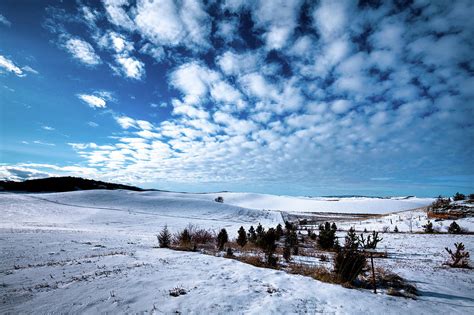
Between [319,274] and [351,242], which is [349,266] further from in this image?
[351,242]

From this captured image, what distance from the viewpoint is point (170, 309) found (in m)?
5.01

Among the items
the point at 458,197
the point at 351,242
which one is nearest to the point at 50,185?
the point at 351,242

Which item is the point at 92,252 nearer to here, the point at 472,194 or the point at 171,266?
the point at 171,266

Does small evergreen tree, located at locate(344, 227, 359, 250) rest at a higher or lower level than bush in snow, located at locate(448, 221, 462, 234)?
lower

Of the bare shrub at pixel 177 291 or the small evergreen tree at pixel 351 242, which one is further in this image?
the small evergreen tree at pixel 351 242

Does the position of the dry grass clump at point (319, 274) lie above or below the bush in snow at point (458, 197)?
below

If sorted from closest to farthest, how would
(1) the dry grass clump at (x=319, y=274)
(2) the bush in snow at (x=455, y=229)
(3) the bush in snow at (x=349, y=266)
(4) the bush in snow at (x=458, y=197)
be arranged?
1. (3) the bush in snow at (x=349, y=266)
2. (1) the dry grass clump at (x=319, y=274)
3. (2) the bush in snow at (x=455, y=229)
4. (4) the bush in snow at (x=458, y=197)

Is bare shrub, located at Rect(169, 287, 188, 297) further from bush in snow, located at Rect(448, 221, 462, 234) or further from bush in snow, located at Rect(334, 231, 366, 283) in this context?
bush in snow, located at Rect(448, 221, 462, 234)

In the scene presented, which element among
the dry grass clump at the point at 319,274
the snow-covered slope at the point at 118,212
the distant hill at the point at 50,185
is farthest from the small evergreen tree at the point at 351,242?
the distant hill at the point at 50,185

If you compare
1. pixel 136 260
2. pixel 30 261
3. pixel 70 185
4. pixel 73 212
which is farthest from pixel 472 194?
pixel 70 185

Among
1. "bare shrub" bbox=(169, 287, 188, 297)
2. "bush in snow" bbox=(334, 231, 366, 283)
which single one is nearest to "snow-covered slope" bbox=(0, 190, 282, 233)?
"bare shrub" bbox=(169, 287, 188, 297)

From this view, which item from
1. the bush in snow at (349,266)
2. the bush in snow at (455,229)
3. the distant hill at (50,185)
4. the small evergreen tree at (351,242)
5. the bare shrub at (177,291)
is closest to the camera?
the bare shrub at (177,291)

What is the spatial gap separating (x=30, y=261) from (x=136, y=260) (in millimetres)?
4036

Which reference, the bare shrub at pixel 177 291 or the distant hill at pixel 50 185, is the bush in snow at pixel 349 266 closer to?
the bare shrub at pixel 177 291
